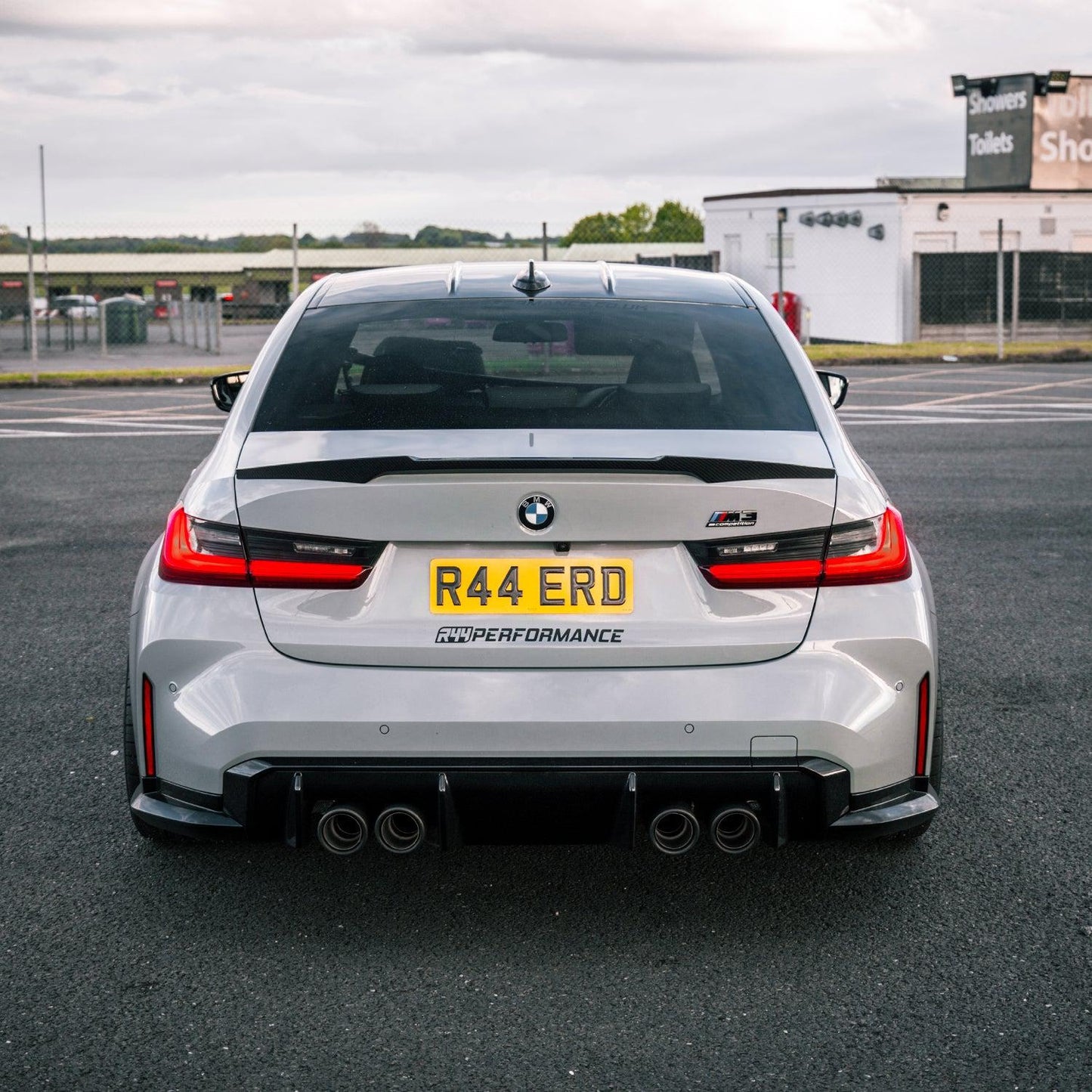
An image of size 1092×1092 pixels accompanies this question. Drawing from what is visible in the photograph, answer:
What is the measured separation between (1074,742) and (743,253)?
4432cm

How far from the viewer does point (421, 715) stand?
3291mm

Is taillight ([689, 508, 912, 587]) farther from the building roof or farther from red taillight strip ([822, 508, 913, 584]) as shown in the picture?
the building roof

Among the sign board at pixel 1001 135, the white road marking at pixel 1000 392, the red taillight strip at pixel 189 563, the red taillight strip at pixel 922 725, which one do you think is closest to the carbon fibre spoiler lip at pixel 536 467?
the red taillight strip at pixel 189 563

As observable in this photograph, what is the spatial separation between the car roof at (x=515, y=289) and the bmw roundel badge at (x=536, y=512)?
1.12 meters

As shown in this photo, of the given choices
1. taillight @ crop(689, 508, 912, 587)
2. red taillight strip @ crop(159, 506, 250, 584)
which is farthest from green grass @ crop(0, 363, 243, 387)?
taillight @ crop(689, 508, 912, 587)

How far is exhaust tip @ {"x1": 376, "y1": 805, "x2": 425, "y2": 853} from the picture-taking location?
133 inches

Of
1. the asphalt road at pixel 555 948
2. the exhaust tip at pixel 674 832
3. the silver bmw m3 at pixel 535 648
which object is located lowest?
the asphalt road at pixel 555 948

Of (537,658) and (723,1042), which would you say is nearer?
(723,1042)

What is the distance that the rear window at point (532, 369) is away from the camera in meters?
3.69

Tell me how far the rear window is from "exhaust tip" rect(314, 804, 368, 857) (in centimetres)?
87

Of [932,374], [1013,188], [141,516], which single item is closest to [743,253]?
[1013,188]

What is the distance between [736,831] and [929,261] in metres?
38.8

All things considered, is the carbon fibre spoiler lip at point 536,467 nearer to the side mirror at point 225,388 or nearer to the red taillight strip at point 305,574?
the red taillight strip at point 305,574

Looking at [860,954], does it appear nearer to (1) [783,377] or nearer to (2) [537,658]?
(2) [537,658]
